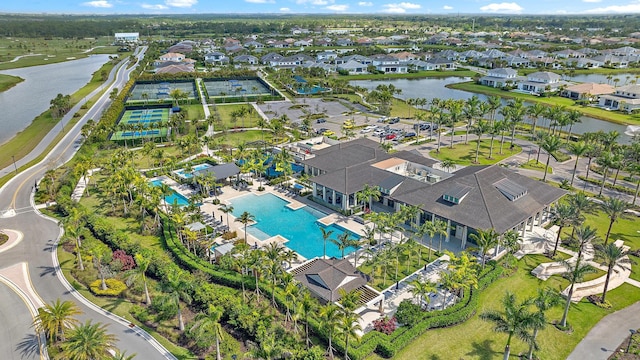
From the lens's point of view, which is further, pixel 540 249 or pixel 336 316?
Result: pixel 540 249

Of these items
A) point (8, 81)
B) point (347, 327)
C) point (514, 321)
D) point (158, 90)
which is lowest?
point (158, 90)

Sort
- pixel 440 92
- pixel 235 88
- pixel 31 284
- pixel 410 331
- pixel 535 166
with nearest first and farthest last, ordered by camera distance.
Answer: pixel 410 331, pixel 31 284, pixel 535 166, pixel 440 92, pixel 235 88

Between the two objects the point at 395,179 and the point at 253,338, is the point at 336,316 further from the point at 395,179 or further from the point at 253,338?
the point at 395,179

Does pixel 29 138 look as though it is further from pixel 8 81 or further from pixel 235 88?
pixel 8 81

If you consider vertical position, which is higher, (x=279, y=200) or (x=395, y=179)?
(x=395, y=179)

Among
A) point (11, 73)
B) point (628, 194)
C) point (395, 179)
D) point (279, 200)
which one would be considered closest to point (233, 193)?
point (279, 200)

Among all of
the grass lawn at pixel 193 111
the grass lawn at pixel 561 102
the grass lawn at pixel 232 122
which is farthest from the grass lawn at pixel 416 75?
the grass lawn at pixel 193 111

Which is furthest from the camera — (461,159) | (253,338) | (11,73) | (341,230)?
(11,73)

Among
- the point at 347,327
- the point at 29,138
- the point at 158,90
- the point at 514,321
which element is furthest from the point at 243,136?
the point at 514,321
